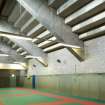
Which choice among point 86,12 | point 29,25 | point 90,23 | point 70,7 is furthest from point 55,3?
point 29,25

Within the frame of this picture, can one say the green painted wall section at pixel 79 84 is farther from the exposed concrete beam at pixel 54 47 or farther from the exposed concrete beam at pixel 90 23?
the exposed concrete beam at pixel 90 23

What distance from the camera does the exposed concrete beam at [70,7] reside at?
687 cm

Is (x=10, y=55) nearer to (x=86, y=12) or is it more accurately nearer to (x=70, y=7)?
(x=70, y=7)

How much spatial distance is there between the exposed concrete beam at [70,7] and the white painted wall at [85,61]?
2045mm

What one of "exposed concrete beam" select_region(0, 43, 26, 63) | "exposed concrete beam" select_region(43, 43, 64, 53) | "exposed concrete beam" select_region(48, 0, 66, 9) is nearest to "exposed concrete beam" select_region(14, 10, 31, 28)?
"exposed concrete beam" select_region(48, 0, 66, 9)

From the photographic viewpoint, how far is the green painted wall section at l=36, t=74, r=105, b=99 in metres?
8.00

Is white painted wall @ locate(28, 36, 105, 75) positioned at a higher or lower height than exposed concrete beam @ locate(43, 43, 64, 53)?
lower

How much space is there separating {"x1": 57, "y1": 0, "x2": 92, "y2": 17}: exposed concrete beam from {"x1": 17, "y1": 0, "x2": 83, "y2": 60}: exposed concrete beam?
359mm

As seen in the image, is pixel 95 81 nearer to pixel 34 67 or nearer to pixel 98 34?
pixel 98 34

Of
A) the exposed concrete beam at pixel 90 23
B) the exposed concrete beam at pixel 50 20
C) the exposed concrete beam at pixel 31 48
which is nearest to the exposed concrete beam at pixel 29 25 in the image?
the exposed concrete beam at pixel 31 48

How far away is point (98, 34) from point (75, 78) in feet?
10.1

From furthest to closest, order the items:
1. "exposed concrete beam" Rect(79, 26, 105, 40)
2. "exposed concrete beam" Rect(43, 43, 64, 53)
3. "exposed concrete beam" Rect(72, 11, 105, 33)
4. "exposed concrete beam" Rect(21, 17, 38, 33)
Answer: "exposed concrete beam" Rect(43, 43, 64, 53) → "exposed concrete beam" Rect(21, 17, 38, 33) → "exposed concrete beam" Rect(79, 26, 105, 40) → "exposed concrete beam" Rect(72, 11, 105, 33)

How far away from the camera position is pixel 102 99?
7.82 metres

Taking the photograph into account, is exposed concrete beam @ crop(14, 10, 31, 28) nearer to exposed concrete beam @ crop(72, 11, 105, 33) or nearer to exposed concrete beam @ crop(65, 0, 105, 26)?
exposed concrete beam @ crop(65, 0, 105, 26)
